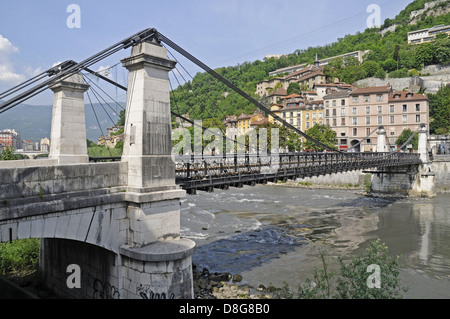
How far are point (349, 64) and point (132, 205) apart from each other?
307ft

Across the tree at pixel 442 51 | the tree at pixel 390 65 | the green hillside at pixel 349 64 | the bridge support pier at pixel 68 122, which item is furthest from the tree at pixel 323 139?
the tree at pixel 442 51

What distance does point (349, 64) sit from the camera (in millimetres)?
89562

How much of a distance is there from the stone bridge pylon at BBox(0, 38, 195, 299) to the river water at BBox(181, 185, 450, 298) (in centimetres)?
516

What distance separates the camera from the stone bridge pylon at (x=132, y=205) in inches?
274

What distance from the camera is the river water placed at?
1392 centimetres

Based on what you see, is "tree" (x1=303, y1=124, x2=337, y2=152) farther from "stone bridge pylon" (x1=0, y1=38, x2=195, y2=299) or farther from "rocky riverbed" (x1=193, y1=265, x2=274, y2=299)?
"stone bridge pylon" (x1=0, y1=38, x2=195, y2=299)

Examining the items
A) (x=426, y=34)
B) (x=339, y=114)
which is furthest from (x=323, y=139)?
(x=426, y=34)

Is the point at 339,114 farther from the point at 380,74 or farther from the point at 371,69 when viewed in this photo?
the point at 371,69

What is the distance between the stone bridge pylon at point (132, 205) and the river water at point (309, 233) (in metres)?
5.16

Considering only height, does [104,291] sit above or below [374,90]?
below

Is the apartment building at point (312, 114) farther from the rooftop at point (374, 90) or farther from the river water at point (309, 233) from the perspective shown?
the river water at point (309, 233)

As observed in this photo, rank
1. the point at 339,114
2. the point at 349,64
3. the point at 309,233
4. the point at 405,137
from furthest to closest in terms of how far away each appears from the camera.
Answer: the point at 349,64 < the point at 339,114 < the point at 405,137 < the point at 309,233
